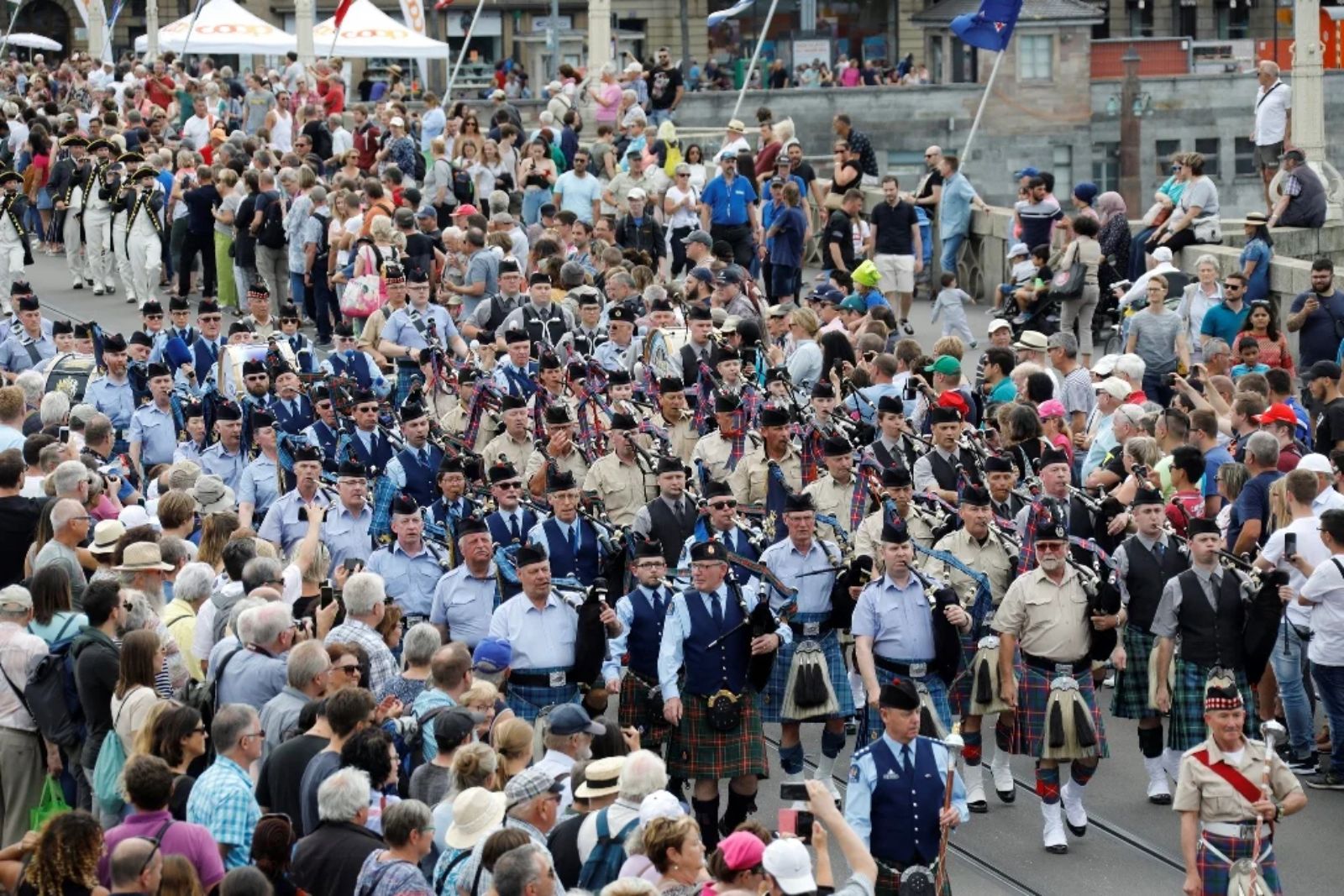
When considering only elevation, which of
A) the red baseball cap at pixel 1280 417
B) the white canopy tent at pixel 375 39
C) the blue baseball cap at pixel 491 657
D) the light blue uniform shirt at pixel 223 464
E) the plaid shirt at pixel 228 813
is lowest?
the plaid shirt at pixel 228 813

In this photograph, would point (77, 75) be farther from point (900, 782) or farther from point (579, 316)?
point (900, 782)

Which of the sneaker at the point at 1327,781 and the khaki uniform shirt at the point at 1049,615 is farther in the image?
the sneaker at the point at 1327,781

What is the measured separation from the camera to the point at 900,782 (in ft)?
29.2

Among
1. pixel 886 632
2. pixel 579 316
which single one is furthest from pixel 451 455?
pixel 579 316

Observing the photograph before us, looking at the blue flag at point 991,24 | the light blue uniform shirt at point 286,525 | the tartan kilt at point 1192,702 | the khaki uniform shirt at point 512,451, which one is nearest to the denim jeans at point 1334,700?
the tartan kilt at point 1192,702

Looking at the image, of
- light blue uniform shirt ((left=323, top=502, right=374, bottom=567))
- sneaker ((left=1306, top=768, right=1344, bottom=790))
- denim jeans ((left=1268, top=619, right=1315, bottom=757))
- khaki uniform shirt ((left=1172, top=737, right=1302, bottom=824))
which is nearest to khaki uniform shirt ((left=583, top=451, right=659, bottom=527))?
light blue uniform shirt ((left=323, top=502, right=374, bottom=567))

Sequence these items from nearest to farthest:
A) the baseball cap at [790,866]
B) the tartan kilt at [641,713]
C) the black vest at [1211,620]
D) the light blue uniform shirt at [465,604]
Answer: the baseball cap at [790,866] < the black vest at [1211,620] < the tartan kilt at [641,713] < the light blue uniform shirt at [465,604]

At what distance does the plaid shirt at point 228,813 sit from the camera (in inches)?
318

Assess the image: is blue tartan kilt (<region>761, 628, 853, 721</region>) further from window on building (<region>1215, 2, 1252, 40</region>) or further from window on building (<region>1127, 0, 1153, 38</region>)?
window on building (<region>1127, 0, 1153, 38</region>)

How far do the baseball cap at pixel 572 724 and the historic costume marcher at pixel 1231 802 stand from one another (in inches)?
89.6

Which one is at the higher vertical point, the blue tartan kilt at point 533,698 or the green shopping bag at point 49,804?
the blue tartan kilt at point 533,698

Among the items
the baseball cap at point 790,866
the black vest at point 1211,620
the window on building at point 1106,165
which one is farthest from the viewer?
the window on building at point 1106,165

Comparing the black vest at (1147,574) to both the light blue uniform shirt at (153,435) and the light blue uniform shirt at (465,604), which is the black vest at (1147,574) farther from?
the light blue uniform shirt at (153,435)

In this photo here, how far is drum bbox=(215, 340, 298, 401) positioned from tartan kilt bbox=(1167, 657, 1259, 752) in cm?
688
